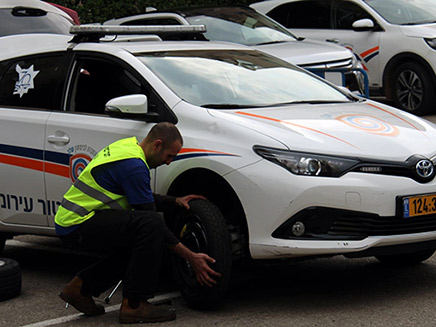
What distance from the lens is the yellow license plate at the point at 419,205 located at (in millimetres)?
5863

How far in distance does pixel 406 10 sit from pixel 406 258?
764cm

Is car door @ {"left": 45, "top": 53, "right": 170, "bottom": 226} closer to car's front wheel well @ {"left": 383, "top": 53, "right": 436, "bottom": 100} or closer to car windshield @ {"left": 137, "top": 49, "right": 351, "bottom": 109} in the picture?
car windshield @ {"left": 137, "top": 49, "right": 351, "bottom": 109}

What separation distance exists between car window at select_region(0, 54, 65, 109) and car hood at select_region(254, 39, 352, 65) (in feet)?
14.3

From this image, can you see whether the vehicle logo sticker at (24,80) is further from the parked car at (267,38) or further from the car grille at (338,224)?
the parked car at (267,38)

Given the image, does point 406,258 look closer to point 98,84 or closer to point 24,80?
point 98,84

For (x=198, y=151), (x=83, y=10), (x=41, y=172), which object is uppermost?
(x=198, y=151)

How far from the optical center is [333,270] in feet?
23.2

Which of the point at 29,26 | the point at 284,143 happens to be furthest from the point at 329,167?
the point at 29,26

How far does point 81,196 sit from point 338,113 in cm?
174

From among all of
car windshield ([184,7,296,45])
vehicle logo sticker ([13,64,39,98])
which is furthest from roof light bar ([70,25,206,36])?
car windshield ([184,7,296,45])

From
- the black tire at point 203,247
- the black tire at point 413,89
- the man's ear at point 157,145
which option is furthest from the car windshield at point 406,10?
the man's ear at point 157,145

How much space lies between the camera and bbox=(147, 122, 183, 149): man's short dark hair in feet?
19.2

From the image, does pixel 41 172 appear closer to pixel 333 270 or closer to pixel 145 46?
pixel 145 46

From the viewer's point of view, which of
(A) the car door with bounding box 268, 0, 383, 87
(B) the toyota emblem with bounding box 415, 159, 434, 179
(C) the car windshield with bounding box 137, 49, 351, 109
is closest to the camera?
(B) the toyota emblem with bounding box 415, 159, 434, 179
